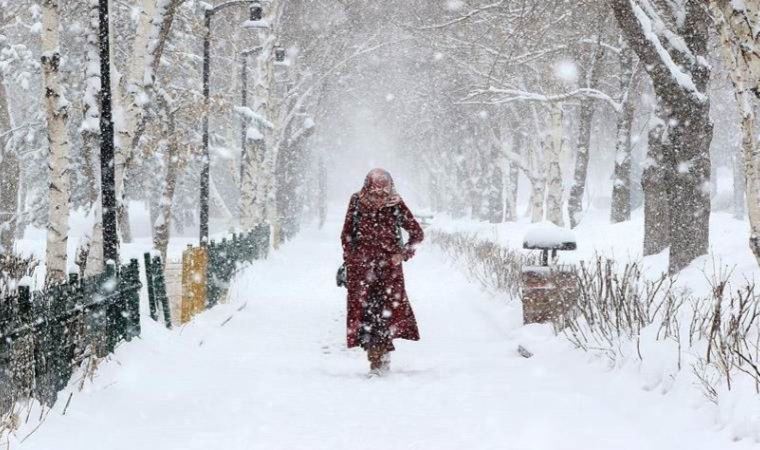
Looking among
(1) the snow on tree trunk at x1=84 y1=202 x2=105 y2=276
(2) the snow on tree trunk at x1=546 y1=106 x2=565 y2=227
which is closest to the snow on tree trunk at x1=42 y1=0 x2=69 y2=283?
(1) the snow on tree trunk at x1=84 y1=202 x2=105 y2=276

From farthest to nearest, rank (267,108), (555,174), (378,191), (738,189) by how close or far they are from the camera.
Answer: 1. (738,189)
2. (267,108)
3. (555,174)
4. (378,191)

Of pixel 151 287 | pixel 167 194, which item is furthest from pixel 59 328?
pixel 167 194

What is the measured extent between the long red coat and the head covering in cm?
6

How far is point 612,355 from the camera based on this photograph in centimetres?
646

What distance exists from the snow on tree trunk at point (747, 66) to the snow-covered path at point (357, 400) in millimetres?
1759

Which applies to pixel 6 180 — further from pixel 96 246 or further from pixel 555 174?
pixel 555 174

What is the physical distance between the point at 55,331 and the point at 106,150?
323 centimetres

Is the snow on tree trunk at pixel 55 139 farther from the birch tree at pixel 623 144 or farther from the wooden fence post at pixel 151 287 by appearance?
the birch tree at pixel 623 144

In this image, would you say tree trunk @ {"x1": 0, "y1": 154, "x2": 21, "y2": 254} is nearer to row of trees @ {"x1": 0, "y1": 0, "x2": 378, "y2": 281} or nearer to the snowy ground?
row of trees @ {"x1": 0, "y1": 0, "x2": 378, "y2": 281}

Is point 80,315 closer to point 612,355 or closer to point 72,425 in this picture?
point 72,425

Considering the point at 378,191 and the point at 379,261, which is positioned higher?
the point at 378,191

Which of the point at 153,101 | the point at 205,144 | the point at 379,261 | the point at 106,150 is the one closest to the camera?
the point at 379,261

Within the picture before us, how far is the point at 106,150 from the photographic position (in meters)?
8.16

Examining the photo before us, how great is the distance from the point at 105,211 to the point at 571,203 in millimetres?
14903
